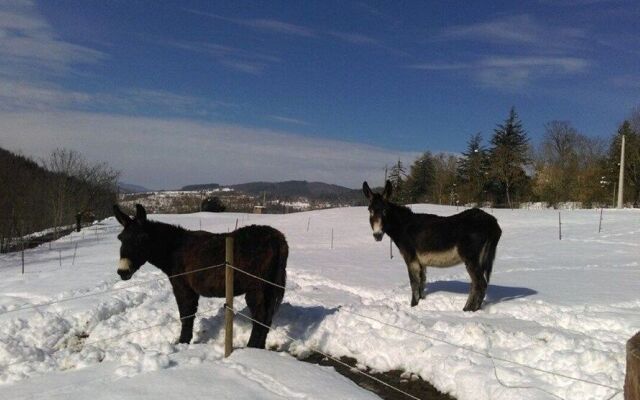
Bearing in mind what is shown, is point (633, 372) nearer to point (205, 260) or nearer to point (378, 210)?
point (205, 260)

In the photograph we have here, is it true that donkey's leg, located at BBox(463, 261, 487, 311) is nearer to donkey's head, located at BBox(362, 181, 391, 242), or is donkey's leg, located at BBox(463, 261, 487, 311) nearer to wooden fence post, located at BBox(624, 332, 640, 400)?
donkey's head, located at BBox(362, 181, 391, 242)

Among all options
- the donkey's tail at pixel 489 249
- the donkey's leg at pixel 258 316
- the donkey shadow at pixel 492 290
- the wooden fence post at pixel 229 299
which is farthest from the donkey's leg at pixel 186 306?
the donkey shadow at pixel 492 290

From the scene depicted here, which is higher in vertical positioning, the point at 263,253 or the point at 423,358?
the point at 263,253

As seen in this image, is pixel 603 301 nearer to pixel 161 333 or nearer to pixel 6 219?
pixel 161 333

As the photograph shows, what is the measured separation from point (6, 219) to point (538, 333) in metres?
43.4

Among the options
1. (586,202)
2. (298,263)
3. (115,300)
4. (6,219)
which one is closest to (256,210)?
(6,219)

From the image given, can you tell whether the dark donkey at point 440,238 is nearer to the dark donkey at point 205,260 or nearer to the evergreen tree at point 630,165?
the dark donkey at point 205,260

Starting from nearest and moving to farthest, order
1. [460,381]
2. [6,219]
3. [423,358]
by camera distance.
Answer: [460,381] < [423,358] < [6,219]

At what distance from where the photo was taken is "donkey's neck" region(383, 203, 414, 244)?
29.5 ft

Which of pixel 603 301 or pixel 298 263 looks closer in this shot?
pixel 603 301

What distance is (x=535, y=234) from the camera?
75.0 ft

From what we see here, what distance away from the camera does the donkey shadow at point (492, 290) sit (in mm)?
9305

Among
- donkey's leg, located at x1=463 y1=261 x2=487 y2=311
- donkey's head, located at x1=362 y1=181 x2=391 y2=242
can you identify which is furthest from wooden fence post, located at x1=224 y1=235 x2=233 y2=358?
donkey's leg, located at x1=463 y1=261 x2=487 y2=311

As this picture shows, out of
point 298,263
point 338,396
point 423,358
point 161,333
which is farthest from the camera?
point 298,263
